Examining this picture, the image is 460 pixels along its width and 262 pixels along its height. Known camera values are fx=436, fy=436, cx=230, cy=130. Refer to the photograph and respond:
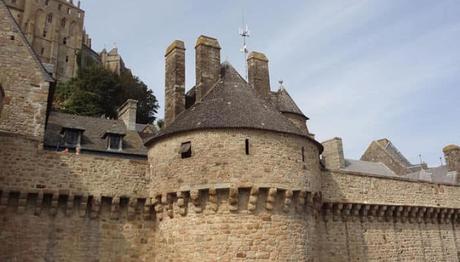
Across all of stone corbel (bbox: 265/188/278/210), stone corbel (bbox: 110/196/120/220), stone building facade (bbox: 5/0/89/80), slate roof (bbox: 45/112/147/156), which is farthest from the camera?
stone building facade (bbox: 5/0/89/80)

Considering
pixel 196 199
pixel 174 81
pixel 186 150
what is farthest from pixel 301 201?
pixel 174 81

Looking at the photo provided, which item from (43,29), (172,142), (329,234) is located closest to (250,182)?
(172,142)

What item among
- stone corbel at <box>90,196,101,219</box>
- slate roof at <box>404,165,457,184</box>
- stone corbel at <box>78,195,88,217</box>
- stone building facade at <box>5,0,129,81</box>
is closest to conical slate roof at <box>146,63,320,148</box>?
stone corbel at <box>90,196,101,219</box>

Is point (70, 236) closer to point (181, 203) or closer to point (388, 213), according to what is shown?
point (181, 203)

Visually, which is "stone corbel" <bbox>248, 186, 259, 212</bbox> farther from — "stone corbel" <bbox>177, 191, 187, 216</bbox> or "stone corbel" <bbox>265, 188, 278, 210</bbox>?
"stone corbel" <bbox>177, 191, 187, 216</bbox>

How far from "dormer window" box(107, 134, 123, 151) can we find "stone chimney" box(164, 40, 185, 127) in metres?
5.24

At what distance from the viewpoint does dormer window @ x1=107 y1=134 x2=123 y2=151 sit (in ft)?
64.9

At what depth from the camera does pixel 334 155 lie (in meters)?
29.5

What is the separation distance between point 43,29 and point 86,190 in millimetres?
61479

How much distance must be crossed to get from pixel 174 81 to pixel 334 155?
16.9 meters

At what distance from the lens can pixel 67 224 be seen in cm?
1248

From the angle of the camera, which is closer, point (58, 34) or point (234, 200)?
point (234, 200)

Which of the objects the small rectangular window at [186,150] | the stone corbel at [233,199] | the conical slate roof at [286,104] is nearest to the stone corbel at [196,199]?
the stone corbel at [233,199]

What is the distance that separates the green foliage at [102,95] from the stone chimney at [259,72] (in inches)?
950
